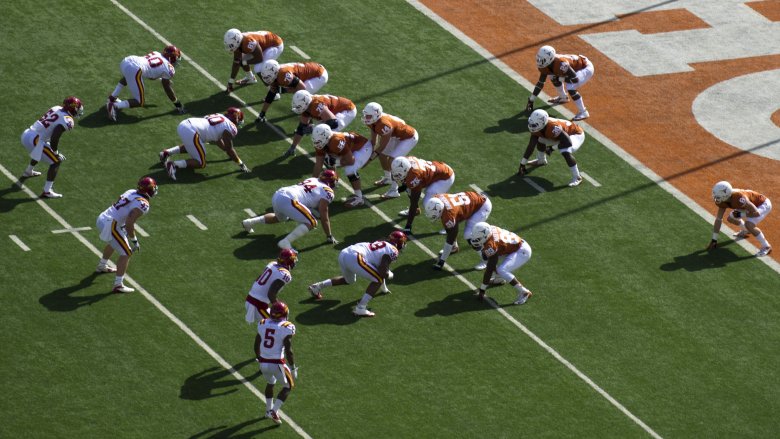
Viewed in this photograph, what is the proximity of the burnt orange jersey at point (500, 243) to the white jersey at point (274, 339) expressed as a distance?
4.95 metres

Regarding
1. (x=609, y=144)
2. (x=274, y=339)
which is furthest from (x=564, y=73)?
(x=274, y=339)

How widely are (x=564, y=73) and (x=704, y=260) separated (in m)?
6.12

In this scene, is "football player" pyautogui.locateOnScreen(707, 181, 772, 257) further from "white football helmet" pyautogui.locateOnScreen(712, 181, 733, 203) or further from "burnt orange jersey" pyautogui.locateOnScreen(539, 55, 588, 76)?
"burnt orange jersey" pyautogui.locateOnScreen(539, 55, 588, 76)

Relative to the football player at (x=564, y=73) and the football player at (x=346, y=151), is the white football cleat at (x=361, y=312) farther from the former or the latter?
the football player at (x=564, y=73)

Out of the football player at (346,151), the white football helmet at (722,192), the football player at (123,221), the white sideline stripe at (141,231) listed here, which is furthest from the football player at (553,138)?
the football player at (123,221)

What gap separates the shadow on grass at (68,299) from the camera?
23198 mm

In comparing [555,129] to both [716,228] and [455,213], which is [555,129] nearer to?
[716,228]

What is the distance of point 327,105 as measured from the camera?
28.9 meters

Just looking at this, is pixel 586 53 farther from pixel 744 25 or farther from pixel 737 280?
pixel 737 280

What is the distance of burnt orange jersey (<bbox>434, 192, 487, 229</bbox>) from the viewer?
82.5ft

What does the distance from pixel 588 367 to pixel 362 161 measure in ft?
21.7

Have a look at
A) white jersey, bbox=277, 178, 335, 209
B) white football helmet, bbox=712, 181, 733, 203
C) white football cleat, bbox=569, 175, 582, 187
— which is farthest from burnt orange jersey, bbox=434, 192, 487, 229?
white football helmet, bbox=712, 181, 733, 203

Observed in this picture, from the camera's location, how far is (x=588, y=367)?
23516mm

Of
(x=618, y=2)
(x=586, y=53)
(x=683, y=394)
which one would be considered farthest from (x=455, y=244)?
(x=618, y=2)
